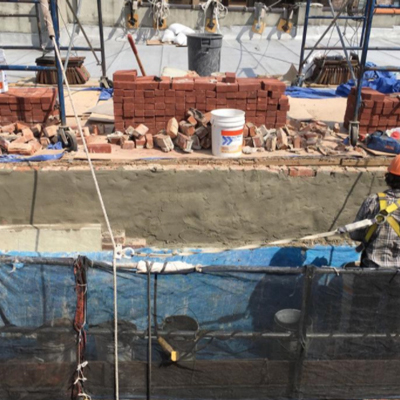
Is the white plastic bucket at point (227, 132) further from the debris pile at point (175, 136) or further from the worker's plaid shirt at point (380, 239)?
the worker's plaid shirt at point (380, 239)

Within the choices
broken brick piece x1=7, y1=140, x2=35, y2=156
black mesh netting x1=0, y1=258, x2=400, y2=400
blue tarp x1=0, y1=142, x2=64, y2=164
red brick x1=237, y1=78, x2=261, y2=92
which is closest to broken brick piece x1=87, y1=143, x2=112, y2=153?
blue tarp x1=0, y1=142, x2=64, y2=164

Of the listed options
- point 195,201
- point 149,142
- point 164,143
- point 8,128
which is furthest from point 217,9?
point 195,201

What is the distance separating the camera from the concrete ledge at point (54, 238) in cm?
622

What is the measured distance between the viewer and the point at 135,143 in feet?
22.1

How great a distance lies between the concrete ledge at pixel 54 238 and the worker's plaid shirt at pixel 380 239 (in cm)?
362

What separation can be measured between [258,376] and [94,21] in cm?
1457

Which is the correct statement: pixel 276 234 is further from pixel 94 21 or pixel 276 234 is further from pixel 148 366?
pixel 94 21

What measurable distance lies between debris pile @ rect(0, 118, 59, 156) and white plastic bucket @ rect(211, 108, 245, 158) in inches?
91.3

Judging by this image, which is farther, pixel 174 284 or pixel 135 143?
pixel 135 143

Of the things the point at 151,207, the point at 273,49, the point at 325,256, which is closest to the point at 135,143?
the point at 151,207

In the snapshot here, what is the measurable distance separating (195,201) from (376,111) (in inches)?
124

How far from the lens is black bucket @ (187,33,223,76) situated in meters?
9.50

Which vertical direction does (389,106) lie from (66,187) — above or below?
above

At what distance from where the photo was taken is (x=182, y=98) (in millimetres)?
6777
